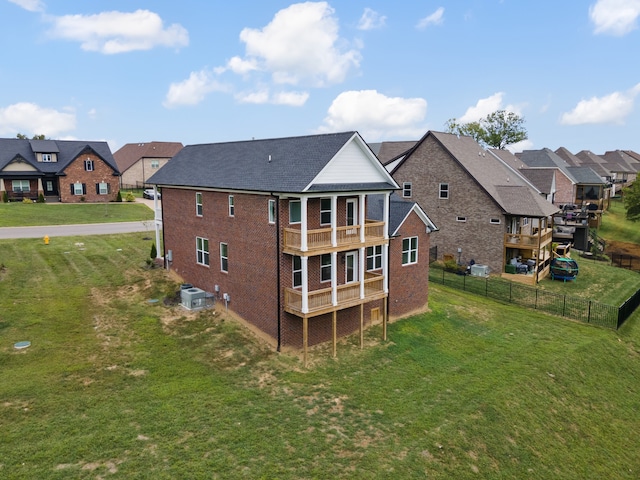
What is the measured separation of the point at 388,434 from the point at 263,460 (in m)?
4.34

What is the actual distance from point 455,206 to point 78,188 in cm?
4048

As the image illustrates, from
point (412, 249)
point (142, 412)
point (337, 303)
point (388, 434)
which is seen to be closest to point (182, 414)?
point (142, 412)

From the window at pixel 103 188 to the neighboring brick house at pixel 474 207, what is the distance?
33.1 metres

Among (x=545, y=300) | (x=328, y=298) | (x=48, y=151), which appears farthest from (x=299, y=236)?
(x=48, y=151)

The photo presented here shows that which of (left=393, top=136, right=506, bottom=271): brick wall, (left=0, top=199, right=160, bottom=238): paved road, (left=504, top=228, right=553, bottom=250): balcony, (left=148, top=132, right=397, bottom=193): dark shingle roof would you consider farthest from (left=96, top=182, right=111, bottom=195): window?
(left=504, top=228, right=553, bottom=250): balcony

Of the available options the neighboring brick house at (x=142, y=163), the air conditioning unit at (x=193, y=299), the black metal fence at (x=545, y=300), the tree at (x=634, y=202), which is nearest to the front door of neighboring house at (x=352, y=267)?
the air conditioning unit at (x=193, y=299)

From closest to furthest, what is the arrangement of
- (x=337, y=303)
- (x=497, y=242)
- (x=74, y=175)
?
(x=337, y=303), (x=497, y=242), (x=74, y=175)

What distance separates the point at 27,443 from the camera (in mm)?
13797

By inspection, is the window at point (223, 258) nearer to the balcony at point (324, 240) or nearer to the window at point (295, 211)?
the window at point (295, 211)

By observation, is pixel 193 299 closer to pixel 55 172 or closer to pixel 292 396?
pixel 292 396

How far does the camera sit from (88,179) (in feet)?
177

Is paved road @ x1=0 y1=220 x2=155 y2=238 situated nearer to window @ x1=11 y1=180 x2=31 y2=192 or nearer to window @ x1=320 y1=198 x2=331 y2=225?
window @ x1=11 y1=180 x2=31 y2=192

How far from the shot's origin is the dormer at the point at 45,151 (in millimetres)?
53719

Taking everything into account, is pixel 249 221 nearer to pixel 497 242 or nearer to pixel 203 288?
pixel 203 288
